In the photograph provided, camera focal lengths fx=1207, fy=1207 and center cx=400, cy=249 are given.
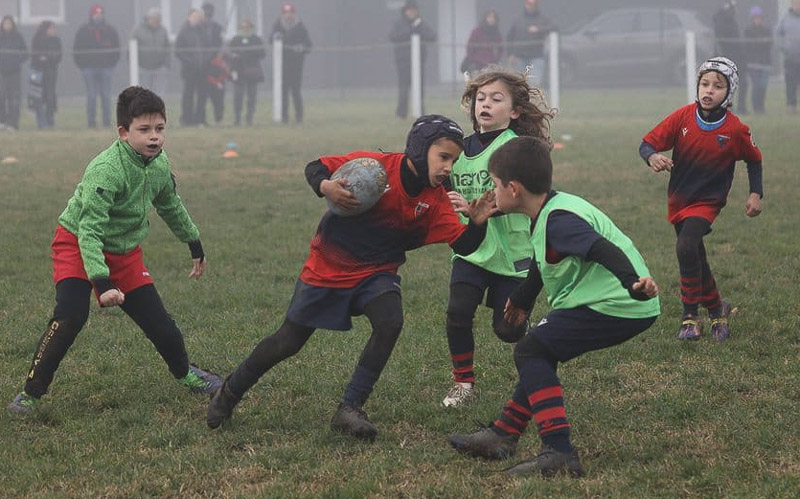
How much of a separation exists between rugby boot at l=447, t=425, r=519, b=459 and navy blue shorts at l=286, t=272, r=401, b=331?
0.70m

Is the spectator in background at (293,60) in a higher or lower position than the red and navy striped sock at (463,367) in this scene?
higher

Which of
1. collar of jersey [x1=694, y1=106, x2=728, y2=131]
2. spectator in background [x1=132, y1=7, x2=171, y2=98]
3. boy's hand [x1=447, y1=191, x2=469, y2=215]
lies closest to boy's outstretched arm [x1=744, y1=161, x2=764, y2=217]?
collar of jersey [x1=694, y1=106, x2=728, y2=131]

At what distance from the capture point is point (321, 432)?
521 cm

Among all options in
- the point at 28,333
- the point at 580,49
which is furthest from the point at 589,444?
the point at 580,49

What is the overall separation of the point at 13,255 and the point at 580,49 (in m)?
24.4

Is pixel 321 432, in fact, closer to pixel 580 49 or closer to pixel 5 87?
pixel 5 87

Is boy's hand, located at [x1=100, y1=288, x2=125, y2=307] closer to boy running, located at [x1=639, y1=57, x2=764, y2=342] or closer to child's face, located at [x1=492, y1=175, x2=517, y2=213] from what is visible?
child's face, located at [x1=492, y1=175, x2=517, y2=213]

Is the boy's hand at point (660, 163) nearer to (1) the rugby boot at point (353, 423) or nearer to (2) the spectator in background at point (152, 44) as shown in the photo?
(1) the rugby boot at point (353, 423)

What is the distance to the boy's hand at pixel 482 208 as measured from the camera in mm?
5020

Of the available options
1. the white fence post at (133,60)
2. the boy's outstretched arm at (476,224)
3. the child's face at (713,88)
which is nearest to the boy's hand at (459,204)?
Answer: the boy's outstretched arm at (476,224)

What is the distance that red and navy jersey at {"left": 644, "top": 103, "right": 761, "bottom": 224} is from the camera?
22.4 feet

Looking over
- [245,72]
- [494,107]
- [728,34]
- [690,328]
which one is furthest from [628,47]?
[494,107]

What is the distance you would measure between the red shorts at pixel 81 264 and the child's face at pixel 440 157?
1553 mm

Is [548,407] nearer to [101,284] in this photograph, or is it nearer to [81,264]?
[101,284]
